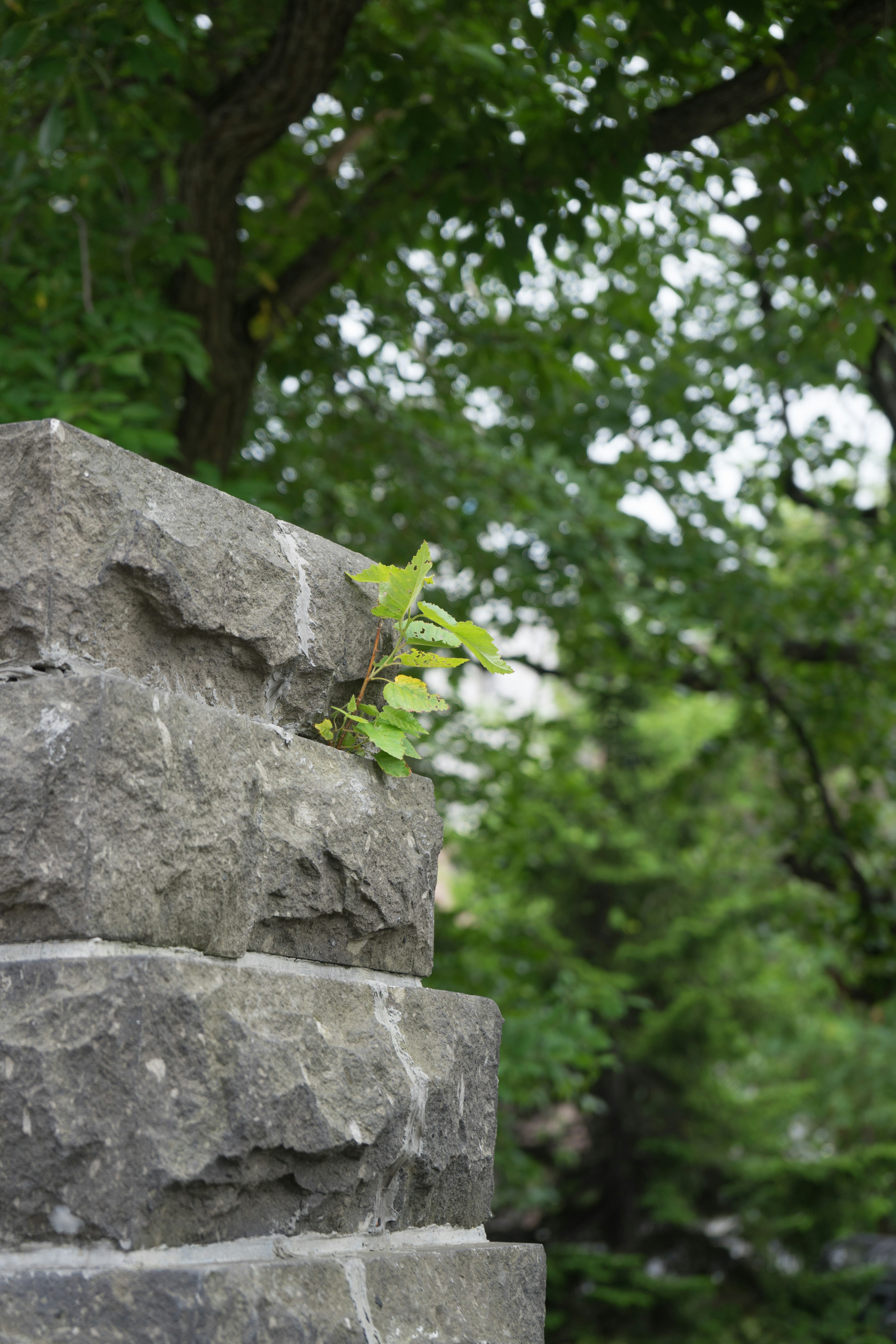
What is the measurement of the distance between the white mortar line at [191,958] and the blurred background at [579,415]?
1839 millimetres

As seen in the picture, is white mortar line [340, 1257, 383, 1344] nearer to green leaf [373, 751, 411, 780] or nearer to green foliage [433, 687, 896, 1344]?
green leaf [373, 751, 411, 780]

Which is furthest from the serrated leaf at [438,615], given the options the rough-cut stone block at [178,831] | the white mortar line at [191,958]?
the white mortar line at [191,958]

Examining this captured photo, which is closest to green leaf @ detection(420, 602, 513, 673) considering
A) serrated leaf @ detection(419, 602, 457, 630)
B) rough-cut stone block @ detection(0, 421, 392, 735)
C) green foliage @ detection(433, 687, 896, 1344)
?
serrated leaf @ detection(419, 602, 457, 630)

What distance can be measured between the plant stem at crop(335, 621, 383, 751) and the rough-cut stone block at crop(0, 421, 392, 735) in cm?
2

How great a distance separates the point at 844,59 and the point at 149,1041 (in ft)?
9.54

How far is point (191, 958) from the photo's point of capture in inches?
50.6

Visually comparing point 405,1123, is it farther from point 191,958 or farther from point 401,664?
point 401,664

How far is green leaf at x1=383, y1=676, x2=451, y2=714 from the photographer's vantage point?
154cm

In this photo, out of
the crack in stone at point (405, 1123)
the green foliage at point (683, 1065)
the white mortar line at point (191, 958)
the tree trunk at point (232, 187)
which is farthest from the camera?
the green foliage at point (683, 1065)

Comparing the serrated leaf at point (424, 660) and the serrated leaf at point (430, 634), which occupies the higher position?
the serrated leaf at point (430, 634)

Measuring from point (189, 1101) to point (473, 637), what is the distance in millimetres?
672

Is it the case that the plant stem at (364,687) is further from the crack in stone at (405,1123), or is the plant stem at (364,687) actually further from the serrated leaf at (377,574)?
the crack in stone at (405,1123)

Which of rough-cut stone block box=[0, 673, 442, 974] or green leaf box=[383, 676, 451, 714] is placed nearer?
rough-cut stone block box=[0, 673, 442, 974]

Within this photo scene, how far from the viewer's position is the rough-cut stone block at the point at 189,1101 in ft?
3.77
